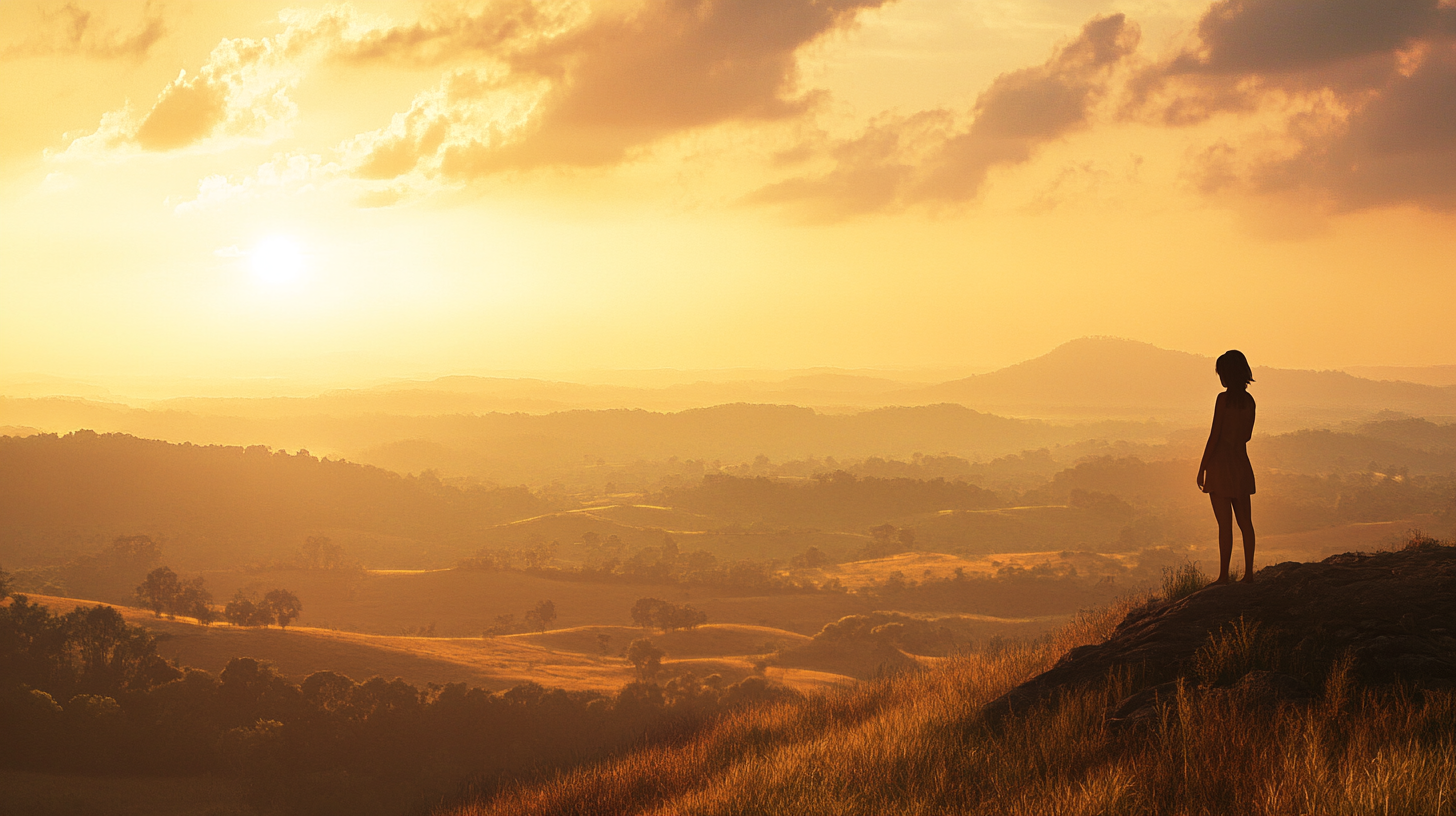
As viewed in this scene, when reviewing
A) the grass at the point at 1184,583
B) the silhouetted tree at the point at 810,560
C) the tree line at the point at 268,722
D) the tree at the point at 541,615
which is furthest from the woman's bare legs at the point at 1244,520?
the silhouetted tree at the point at 810,560

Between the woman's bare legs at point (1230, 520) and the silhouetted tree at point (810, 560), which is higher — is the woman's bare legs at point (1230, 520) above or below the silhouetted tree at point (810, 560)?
above

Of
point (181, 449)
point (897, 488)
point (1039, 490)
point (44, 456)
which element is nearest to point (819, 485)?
point (897, 488)

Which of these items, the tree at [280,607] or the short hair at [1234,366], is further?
the tree at [280,607]

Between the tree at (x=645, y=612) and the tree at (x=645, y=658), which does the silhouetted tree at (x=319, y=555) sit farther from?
the tree at (x=645, y=658)

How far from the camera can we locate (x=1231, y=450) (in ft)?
32.9

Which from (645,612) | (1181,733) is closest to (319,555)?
(645,612)

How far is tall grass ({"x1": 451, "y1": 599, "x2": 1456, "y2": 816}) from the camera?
6.05 meters

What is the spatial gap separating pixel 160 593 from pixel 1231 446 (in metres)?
79.4

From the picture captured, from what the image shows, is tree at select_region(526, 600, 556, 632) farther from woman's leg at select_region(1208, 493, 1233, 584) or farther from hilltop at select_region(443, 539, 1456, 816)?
woman's leg at select_region(1208, 493, 1233, 584)

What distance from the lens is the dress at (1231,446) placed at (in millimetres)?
9914

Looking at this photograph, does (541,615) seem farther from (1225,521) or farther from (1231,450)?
(1231,450)

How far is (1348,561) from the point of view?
34.4 feet

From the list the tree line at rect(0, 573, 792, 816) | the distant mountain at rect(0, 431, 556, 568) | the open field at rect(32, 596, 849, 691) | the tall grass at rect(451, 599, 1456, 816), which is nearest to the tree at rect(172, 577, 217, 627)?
the open field at rect(32, 596, 849, 691)

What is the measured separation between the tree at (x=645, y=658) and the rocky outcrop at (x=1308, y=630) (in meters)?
57.2
